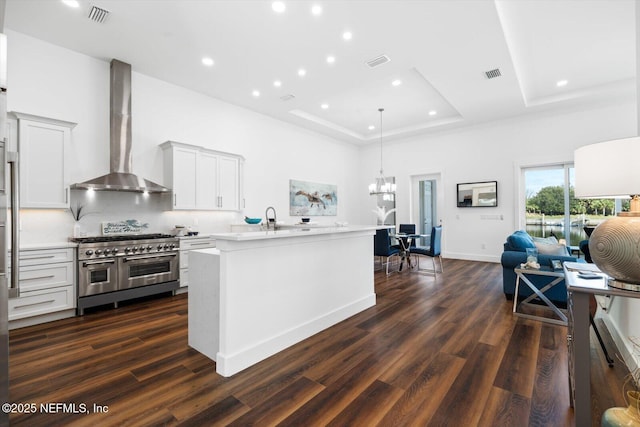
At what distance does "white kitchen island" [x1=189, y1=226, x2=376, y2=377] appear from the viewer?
218 cm

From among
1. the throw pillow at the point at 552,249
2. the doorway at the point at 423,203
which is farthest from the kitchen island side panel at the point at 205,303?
the doorway at the point at 423,203

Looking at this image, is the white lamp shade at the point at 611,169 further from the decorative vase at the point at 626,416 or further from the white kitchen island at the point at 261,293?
the white kitchen island at the point at 261,293

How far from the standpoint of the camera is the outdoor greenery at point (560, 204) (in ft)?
19.1

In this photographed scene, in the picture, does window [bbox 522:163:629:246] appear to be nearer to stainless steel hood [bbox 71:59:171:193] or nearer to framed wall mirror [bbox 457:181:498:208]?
framed wall mirror [bbox 457:181:498:208]

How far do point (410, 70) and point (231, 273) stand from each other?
14.0ft

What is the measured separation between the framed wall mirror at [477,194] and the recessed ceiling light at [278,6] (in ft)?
19.3

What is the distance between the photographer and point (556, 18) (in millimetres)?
3504

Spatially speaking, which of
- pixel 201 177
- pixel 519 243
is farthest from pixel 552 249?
pixel 201 177

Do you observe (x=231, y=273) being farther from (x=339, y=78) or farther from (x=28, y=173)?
(x=339, y=78)

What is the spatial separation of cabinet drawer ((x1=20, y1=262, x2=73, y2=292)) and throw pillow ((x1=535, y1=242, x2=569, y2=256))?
5827 mm

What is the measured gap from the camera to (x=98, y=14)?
318 centimetres

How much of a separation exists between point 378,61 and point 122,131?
12.3 feet

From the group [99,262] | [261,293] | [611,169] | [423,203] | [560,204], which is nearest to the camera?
[611,169]

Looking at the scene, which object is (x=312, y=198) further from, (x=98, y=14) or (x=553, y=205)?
(x=553, y=205)
